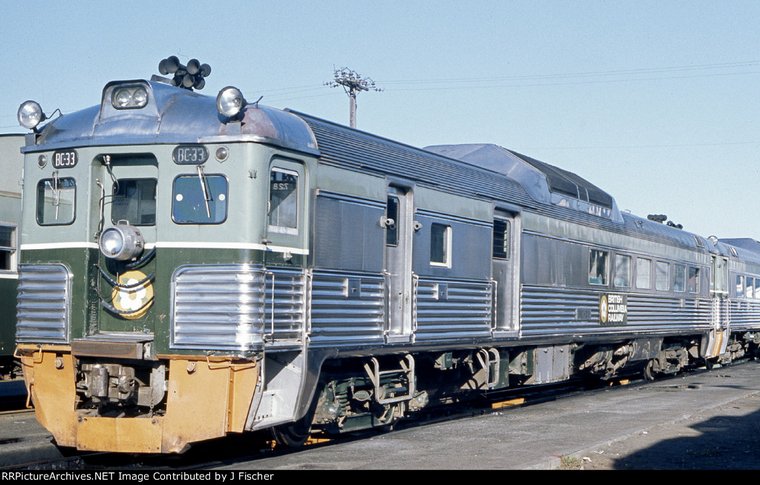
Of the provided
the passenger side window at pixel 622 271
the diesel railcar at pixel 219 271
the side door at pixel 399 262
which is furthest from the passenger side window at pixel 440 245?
the passenger side window at pixel 622 271

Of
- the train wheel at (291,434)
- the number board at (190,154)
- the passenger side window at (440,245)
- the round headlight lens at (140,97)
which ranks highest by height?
the round headlight lens at (140,97)

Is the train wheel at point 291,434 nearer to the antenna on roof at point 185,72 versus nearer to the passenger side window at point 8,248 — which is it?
the antenna on roof at point 185,72

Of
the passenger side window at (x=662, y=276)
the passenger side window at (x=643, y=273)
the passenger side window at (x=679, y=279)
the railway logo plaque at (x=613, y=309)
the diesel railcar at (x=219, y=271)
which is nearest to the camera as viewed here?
the diesel railcar at (x=219, y=271)

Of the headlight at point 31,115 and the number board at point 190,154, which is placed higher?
the headlight at point 31,115

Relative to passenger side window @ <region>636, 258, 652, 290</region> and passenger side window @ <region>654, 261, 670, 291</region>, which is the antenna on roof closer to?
passenger side window @ <region>636, 258, 652, 290</region>

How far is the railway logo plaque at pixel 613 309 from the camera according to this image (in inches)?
706

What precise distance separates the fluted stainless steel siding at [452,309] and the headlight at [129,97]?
3.99m

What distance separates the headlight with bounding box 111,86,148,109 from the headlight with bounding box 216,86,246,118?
90 centimetres

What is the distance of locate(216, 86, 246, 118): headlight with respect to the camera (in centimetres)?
919

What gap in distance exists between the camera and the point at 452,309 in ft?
41.9

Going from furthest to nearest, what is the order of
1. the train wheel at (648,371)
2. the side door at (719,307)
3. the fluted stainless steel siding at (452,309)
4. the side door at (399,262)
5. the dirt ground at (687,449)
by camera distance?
the side door at (719,307) → the train wheel at (648,371) → the fluted stainless steel siding at (452,309) → the side door at (399,262) → the dirt ground at (687,449)

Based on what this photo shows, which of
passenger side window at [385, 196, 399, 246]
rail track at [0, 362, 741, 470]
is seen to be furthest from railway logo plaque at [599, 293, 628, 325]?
passenger side window at [385, 196, 399, 246]

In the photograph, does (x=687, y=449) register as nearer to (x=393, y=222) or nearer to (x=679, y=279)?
(x=393, y=222)
